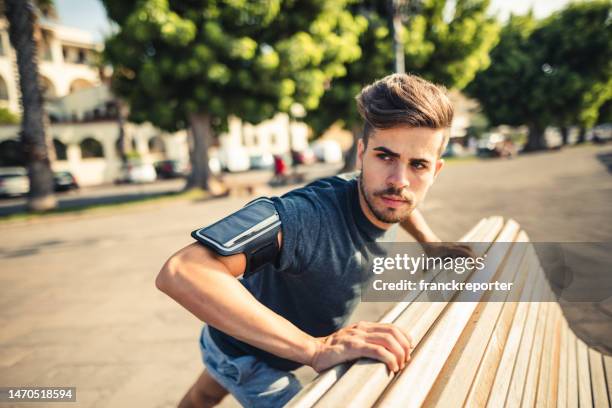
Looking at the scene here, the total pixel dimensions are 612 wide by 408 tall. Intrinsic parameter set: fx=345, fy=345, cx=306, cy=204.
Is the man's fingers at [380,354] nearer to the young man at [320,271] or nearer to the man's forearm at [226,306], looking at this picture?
the young man at [320,271]

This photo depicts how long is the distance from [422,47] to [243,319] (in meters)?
18.1

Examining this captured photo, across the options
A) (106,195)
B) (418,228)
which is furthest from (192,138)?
(418,228)

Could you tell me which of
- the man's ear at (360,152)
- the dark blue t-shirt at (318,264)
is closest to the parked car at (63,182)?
the dark blue t-shirt at (318,264)

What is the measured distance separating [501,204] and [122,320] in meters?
8.20

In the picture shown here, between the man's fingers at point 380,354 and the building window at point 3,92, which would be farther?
the building window at point 3,92

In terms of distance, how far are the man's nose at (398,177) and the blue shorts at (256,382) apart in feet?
2.97

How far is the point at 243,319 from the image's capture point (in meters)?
0.97

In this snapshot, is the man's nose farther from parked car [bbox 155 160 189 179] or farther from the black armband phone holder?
parked car [bbox 155 160 189 179]

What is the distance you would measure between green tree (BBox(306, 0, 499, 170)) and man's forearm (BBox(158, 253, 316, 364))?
16.5 m

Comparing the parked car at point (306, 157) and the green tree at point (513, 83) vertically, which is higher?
the green tree at point (513, 83)

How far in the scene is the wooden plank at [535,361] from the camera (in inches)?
45.2

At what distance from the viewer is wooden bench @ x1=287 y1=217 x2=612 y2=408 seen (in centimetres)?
87

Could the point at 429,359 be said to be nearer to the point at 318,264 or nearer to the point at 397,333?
the point at 397,333

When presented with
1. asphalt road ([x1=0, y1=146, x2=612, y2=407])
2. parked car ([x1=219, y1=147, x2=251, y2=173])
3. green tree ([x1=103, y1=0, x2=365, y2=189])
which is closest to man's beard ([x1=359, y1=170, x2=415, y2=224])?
asphalt road ([x1=0, y1=146, x2=612, y2=407])
